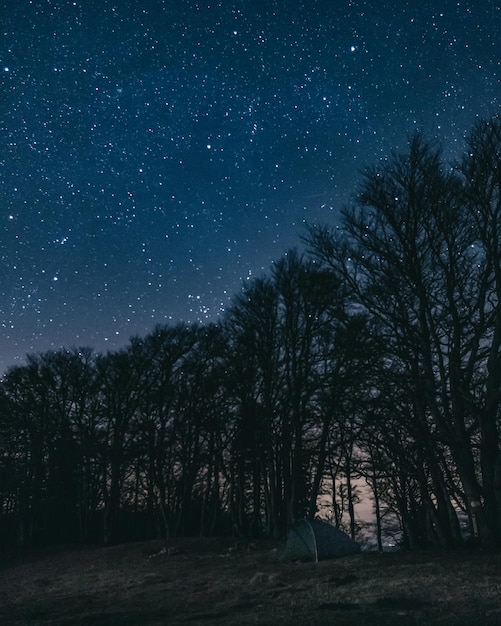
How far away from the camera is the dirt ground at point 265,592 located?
25.3ft

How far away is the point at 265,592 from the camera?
10.8 meters

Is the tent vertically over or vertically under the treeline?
under

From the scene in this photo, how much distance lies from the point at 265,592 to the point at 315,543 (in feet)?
19.7

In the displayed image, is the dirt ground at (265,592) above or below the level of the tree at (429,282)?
below

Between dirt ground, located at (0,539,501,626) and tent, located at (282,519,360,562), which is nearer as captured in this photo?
dirt ground, located at (0,539,501,626)

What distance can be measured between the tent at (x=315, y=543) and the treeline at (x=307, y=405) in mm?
2380

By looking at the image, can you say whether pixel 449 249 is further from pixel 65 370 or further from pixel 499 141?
pixel 65 370

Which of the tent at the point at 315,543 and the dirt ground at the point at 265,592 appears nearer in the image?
the dirt ground at the point at 265,592

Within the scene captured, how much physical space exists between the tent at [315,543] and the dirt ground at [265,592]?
799mm

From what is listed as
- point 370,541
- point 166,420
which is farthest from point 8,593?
point 370,541

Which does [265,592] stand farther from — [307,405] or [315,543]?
[307,405]

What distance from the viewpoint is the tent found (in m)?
16.3

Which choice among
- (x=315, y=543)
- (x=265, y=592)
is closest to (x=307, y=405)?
(x=315, y=543)

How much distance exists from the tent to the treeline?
93.7 inches
